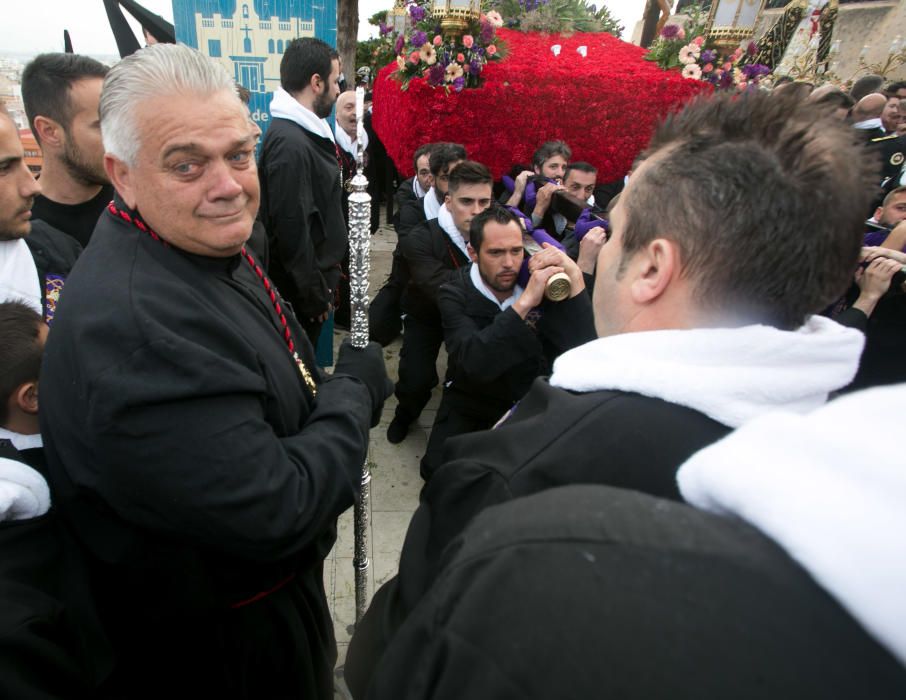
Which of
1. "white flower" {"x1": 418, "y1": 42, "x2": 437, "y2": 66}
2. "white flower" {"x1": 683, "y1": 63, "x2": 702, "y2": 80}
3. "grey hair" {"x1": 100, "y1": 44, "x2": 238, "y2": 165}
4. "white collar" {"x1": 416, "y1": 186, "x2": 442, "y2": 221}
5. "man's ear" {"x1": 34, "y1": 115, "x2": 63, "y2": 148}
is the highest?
"white flower" {"x1": 683, "y1": 63, "x2": 702, "y2": 80}

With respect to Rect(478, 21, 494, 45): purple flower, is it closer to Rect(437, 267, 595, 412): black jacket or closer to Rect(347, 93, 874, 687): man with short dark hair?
Rect(437, 267, 595, 412): black jacket

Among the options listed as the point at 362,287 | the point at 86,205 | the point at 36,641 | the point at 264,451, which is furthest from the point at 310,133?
the point at 36,641

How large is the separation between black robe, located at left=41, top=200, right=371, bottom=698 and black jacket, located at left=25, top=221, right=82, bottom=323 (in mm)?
873

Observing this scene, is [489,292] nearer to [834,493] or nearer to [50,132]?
[50,132]

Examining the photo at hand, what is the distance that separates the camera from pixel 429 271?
3.55 metres

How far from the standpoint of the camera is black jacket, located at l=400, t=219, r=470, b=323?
3.54 meters

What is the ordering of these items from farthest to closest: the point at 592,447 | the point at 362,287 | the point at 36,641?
1. the point at 362,287
2. the point at 36,641
3. the point at 592,447

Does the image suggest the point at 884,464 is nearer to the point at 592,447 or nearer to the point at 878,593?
the point at 878,593

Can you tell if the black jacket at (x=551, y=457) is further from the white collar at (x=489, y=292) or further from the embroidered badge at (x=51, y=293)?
the white collar at (x=489, y=292)

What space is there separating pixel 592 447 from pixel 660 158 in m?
0.57

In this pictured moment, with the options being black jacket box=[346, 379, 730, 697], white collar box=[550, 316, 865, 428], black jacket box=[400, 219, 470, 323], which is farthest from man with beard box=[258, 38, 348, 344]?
white collar box=[550, 316, 865, 428]

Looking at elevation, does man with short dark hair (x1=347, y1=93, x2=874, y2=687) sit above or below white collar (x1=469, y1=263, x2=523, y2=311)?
above

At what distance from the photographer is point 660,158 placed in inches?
38.6

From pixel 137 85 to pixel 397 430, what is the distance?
288 centimetres
